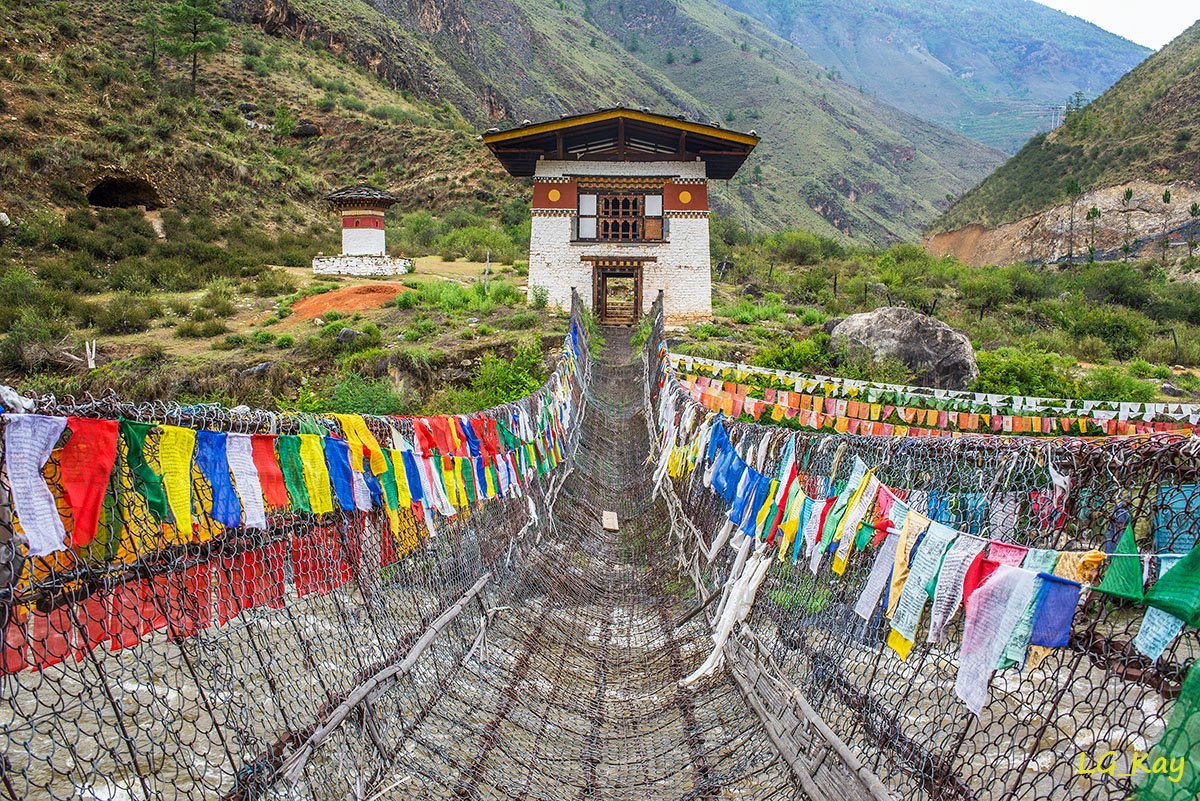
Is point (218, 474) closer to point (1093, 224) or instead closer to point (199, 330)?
point (199, 330)

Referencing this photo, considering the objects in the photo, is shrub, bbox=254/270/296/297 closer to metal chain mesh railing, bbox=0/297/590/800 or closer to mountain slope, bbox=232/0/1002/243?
metal chain mesh railing, bbox=0/297/590/800

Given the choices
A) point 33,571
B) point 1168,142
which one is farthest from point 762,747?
point 1168,142

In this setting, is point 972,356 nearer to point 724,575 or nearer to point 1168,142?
point 724,575

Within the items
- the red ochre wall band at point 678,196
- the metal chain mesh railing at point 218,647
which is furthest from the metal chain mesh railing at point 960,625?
the red ochre wall band at point 678,196

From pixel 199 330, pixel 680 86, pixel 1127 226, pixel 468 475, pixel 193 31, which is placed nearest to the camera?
pixel 468 475

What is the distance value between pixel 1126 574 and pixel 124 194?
46.2 m

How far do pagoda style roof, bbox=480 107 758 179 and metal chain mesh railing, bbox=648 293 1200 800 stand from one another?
20.8 meters

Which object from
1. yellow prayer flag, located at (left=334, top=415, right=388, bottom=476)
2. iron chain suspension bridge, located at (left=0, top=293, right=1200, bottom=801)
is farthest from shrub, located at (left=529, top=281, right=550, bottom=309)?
yellow prayer flag, located at (left=334, top=415, right=388, bottom=476)

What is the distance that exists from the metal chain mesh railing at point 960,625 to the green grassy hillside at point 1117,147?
65544mm

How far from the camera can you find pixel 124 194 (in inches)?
1511

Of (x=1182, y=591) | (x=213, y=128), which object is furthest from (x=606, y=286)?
(x=213, y=128)

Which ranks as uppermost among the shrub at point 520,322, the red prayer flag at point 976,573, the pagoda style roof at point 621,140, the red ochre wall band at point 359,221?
the pagoda style roof at point 621,140

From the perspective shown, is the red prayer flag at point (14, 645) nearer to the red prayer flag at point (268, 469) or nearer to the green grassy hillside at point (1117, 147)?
the red prayer flag at point (268, 469)

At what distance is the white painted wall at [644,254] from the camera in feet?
90.0
